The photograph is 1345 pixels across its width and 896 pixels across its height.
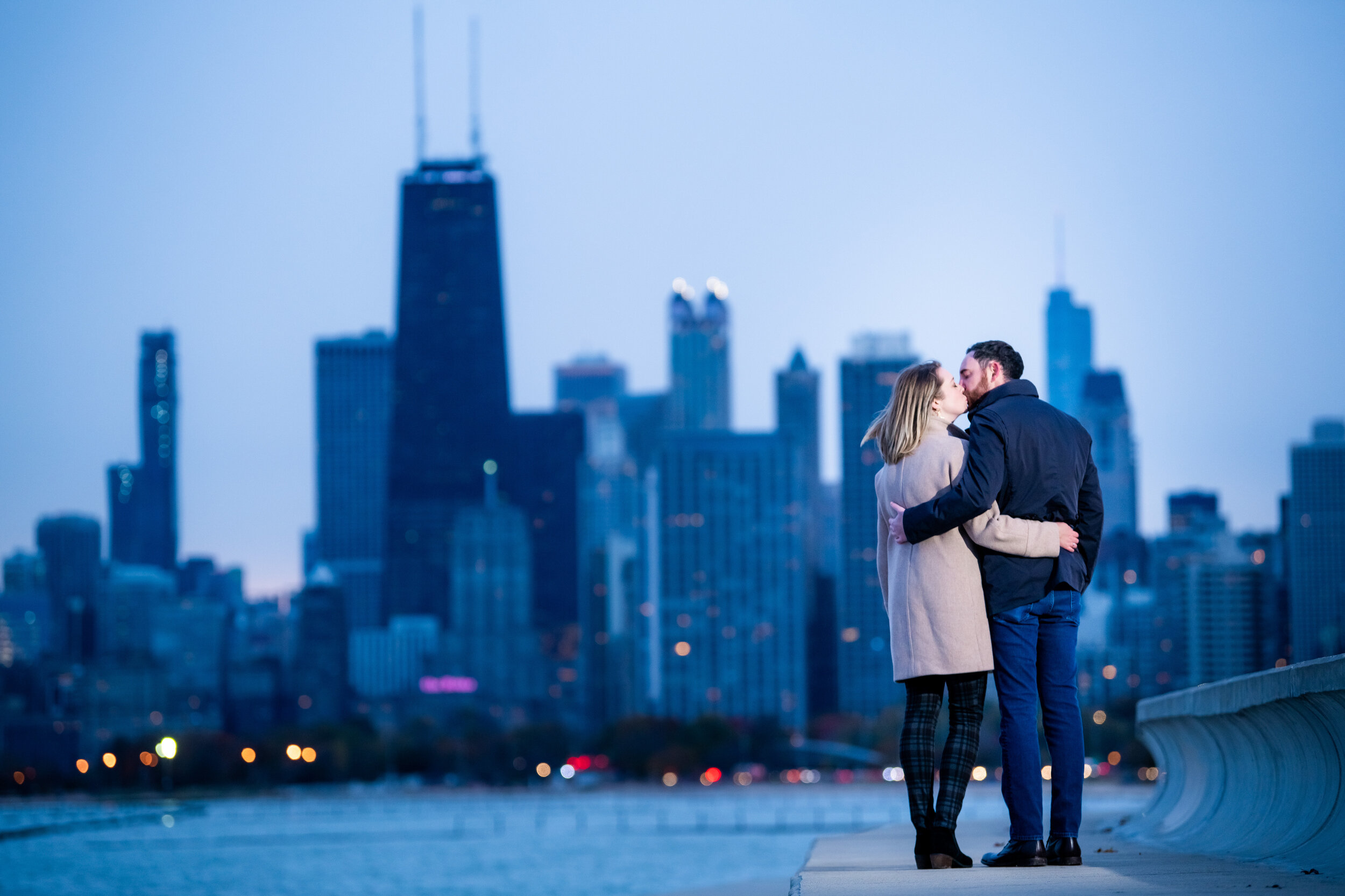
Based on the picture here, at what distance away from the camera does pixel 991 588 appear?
6.70m

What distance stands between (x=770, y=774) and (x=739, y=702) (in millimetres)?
50663

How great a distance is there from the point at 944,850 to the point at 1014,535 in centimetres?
123

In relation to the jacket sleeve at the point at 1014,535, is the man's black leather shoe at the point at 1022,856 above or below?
below

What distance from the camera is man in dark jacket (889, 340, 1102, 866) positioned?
21.7ft

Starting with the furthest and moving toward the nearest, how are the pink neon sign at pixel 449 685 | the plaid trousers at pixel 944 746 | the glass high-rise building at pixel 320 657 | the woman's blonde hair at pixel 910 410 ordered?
the pink neon sign at pixel 449 685 < the glass high-rise building at pixel 320 657 < the woman's blonde hair at pixel 910 410 < the plaid trousers at pixel 944 746

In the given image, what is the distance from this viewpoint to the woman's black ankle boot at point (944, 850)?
6.62 m

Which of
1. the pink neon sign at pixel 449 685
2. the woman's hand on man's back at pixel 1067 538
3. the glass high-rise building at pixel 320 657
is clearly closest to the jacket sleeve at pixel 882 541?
the woman's hand on man's back at pixel 1067 538

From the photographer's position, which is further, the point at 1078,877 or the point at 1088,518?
the point at 1088,518

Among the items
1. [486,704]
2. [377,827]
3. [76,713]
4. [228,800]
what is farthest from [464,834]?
[486,704]

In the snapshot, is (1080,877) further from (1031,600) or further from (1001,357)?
(1001,357)

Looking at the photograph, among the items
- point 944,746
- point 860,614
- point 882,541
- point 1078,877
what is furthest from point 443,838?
point 860,614

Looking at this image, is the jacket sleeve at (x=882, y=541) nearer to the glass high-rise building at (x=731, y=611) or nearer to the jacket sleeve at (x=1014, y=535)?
the jacket sleeve at (x=1014, y=535)

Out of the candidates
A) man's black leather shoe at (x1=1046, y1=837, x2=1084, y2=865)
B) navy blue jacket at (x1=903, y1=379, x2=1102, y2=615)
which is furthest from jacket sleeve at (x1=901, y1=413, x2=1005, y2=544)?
man's black leather shoe at (x1=1046, y1=837, x2=1084, y2=865)

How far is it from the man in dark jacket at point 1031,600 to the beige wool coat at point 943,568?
7cm
